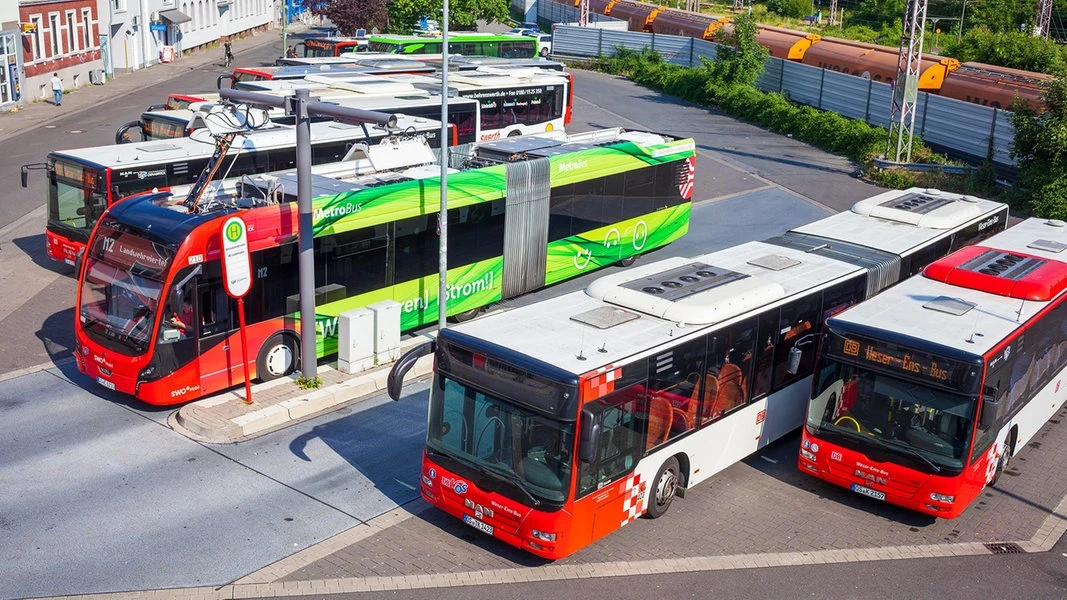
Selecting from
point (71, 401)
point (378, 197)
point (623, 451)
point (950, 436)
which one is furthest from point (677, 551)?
point (71, 401)

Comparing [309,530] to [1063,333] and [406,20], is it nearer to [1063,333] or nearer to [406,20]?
[1063,333]

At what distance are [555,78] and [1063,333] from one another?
74.5 feet

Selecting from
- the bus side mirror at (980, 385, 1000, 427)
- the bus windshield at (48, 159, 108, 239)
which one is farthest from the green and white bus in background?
the bus side mirror at (980, 385, 1000, 427)

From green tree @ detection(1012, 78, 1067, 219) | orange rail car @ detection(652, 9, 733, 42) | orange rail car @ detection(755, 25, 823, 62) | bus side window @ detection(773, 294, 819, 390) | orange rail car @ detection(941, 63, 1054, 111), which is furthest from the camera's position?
orange rail car @ detection(652, 9, 733, 42)

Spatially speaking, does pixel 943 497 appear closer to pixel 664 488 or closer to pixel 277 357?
pixel 664 488

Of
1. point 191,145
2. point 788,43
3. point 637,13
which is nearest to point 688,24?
point 637,13

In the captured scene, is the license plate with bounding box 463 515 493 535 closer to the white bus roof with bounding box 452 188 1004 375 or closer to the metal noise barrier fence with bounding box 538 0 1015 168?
the white bus roof with bounding box 452 188 1004 375

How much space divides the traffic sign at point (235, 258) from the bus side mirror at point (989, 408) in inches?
360

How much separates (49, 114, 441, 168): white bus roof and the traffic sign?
5497mm

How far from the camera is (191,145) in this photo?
20797 mm

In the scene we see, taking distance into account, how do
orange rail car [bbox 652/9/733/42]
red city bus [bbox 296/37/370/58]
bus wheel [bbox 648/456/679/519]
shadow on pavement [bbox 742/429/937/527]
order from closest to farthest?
bus wheel [bbox 648/456/679/519]
shadow on pavement [bbox 742/429/937/527]
red city bus [bbox 296/37/370/58]
orange rail car [bbox 652/9/733/42]

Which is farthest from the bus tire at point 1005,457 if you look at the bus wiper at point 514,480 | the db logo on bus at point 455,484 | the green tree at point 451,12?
the green tree at point 451,12

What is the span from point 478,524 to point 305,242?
559 centimetres

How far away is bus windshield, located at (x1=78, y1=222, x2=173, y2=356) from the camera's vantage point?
14.0 meters
